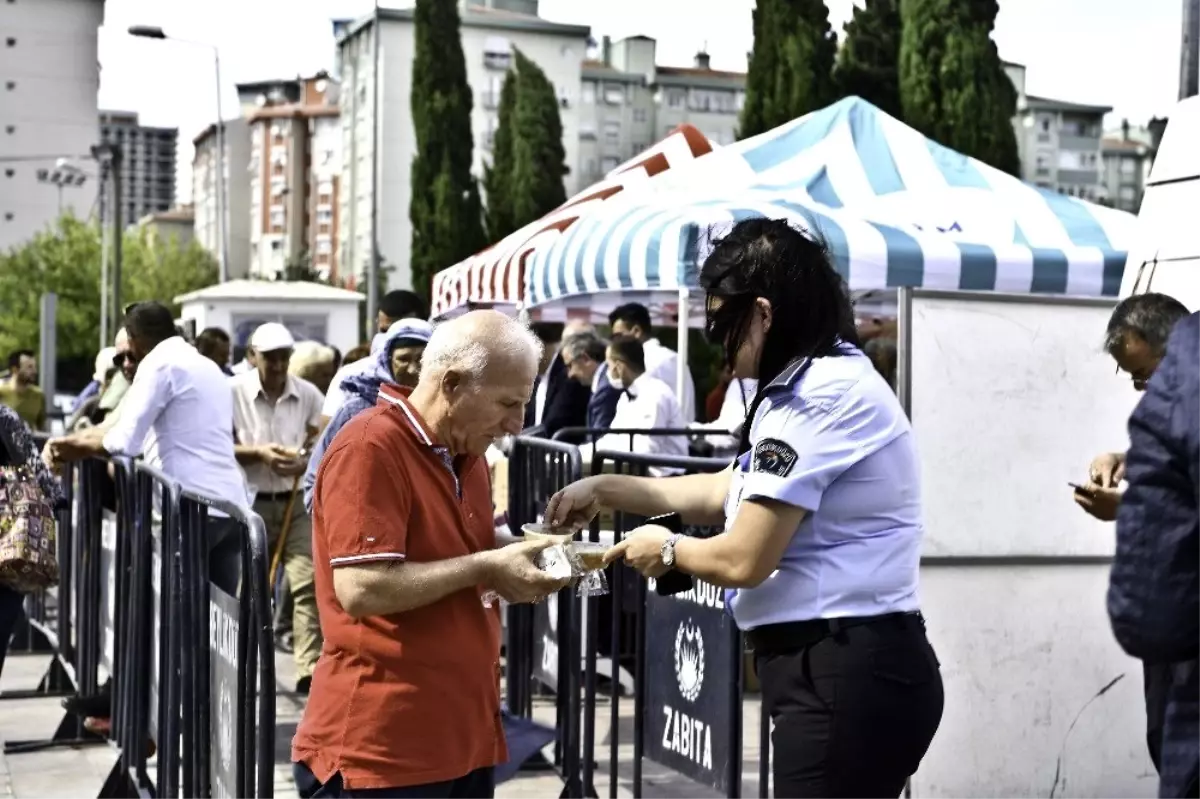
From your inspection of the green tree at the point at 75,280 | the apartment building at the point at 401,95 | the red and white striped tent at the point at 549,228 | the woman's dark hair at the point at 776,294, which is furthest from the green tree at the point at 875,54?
the apartment building at the point at 401,95

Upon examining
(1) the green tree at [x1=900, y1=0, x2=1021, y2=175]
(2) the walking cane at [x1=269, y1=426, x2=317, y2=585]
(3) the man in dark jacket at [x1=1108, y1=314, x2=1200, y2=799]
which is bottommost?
(2) the walking cane at [x1=269, y1=426, x2=317, y2=585]

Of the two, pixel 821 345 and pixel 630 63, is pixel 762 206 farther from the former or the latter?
pixel 630 63

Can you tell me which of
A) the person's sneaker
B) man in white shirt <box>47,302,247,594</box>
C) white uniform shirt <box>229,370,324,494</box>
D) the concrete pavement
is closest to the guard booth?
white uniform shirt <box>229,370,324,494</box>

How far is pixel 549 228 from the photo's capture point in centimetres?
1505

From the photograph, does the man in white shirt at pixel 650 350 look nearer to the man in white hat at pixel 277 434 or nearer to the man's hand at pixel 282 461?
the man in white hat at pixel 277 434

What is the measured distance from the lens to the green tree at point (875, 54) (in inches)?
1471

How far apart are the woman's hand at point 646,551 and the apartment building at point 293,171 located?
4369 inches

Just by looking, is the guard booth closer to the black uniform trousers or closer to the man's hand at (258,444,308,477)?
the man's hand at (258,444,308,477)

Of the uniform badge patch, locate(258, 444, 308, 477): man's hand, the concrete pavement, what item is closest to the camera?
the uniform badge patch

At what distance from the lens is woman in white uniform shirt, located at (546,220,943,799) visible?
3400 millimetres

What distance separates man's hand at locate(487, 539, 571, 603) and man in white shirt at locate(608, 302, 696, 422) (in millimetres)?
7338

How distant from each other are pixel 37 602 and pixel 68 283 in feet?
219

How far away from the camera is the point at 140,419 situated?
25.0 ft

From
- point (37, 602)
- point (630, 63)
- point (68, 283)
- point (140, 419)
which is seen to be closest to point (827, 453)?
point (140, 419)
